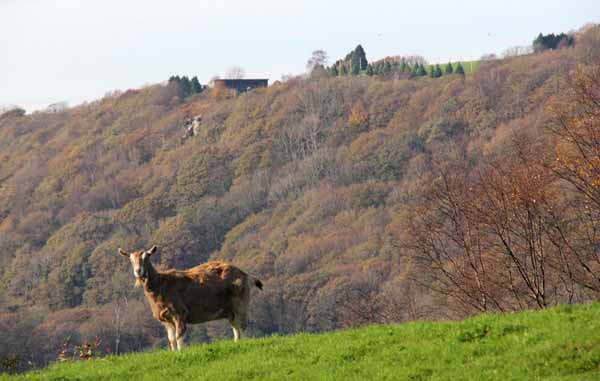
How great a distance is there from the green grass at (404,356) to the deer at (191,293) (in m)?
2.95

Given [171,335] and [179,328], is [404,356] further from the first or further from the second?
[171,335]

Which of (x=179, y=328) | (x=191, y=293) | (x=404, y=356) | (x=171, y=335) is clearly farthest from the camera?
(x=191, y=293)

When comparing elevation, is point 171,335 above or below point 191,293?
below

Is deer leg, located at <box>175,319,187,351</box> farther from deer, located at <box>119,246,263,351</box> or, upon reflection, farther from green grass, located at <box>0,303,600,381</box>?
green grass, located at <box>0,303,600,381</box>

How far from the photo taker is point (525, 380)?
19.5 meters

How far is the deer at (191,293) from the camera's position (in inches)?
1115

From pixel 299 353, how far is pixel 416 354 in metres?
2.76

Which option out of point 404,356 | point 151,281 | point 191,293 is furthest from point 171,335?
point 404,356

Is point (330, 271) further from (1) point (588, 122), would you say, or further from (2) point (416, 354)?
(2) point (416, 354)

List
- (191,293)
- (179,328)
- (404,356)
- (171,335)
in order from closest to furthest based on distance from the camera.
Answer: (404,356), (179,328), (171,335), (191,293)

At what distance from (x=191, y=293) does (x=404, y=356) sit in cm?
833

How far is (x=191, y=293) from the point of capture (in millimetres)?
28609

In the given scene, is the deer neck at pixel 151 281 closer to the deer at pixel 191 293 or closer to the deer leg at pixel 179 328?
the deer at pixel 191 293

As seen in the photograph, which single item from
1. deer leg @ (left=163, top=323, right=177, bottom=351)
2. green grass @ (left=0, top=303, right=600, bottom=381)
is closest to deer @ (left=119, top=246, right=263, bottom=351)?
deer leg @ (left=163, top=323, right=177, bottom=351)
